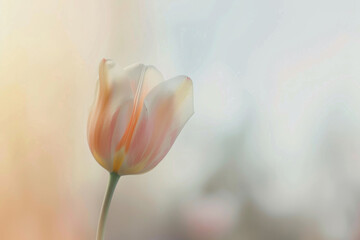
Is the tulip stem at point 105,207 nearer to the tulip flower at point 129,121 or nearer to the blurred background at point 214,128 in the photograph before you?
the tulip flower at point 129,121

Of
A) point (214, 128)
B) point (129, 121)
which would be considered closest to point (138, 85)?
point (129, 121)

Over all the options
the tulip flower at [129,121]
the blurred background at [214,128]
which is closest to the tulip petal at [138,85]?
the tulip flower at [129,121]

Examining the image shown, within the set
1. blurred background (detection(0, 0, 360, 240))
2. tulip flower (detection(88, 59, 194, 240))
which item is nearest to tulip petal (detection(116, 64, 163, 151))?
tulip flower (detection(88, 59, 194, 240))

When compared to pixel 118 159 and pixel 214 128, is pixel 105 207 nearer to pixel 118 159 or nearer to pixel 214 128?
pixel 118 159

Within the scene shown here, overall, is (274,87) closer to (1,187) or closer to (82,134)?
(82,134)

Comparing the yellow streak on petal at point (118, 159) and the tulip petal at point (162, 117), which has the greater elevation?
the tulip petal at point (162, 117)

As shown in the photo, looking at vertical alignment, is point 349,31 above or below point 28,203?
above

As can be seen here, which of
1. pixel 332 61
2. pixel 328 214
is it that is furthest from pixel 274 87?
pixel 328 214

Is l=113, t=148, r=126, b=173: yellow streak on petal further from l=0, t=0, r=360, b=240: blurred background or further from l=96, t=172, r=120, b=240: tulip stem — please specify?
l=0, t=0, r=360, b=240: blurred background
